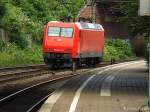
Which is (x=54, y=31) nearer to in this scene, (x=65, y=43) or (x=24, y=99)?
(x=65, y=43)

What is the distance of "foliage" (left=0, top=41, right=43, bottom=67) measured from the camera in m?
46.0

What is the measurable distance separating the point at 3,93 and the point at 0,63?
21.0 metres

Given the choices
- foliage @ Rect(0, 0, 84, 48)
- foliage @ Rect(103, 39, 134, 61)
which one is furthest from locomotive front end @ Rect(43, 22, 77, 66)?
foliage @ Rect(103, 39, 134, 61)

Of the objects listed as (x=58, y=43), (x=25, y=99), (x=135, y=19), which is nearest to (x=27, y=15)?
(x=58, y=43)

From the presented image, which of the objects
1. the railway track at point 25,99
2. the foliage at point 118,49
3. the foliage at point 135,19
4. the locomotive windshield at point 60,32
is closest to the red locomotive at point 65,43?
the locomotive windshield at point 60,32

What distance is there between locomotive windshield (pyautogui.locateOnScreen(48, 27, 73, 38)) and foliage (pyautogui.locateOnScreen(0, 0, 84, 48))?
1036cm

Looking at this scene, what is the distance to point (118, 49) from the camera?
69.8 metres

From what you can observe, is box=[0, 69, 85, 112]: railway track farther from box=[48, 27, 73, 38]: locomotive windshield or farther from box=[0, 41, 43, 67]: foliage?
box=[0, 41, 43, 67]: foliage

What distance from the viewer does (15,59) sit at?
→ 1865 inches

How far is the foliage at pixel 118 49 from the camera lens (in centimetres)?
6731

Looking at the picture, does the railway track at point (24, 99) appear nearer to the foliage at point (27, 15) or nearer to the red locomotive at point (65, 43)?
the red locomotive at point (65, 43)

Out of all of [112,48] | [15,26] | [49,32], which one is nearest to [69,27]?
[49,32]

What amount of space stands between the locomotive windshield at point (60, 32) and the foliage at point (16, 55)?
16.0 ft

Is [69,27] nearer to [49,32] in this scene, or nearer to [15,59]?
[49,32]
